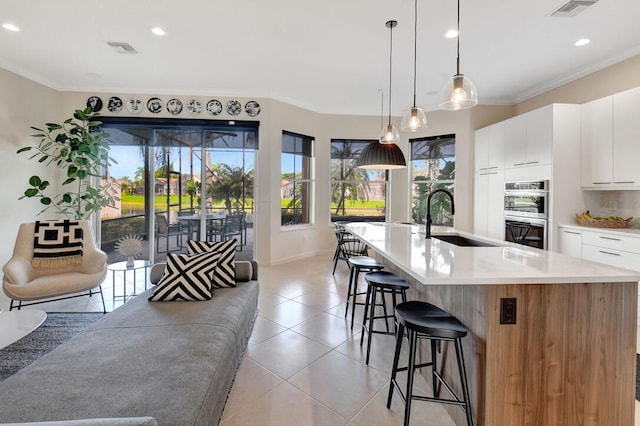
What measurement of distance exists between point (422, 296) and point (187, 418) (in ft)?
5.97

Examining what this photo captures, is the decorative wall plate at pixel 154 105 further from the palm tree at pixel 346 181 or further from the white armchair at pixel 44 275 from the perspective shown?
the palm tree at pixel 346 181

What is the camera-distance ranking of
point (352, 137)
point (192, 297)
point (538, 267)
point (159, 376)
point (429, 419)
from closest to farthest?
point (159, 376), point (538, 267), point (429, 419), point (192, 297), point (352, 137)

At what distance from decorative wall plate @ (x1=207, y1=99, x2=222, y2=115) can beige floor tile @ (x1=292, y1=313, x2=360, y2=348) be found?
12.7ft

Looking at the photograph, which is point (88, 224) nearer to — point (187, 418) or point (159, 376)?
point (159, 376)

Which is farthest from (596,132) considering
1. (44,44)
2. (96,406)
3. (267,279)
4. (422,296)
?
(44,44)

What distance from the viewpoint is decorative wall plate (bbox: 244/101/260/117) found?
527 centimetres

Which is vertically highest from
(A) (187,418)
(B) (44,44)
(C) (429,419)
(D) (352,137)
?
(B) (44,44)

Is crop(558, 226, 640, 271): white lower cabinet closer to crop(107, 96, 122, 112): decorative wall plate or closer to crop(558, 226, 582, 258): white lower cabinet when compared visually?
crop(558, 226, 582, 258): white lower cabinet

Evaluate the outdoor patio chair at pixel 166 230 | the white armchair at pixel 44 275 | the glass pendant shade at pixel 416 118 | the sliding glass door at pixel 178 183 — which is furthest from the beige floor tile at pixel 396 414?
the outdoor patio chair at pixel 166 230

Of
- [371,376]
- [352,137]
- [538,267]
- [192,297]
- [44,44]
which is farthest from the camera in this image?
[352,137]

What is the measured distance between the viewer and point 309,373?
7.21ft

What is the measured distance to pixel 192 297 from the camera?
234 cm

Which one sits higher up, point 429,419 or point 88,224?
point 88,224

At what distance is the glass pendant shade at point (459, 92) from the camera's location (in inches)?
90.7
